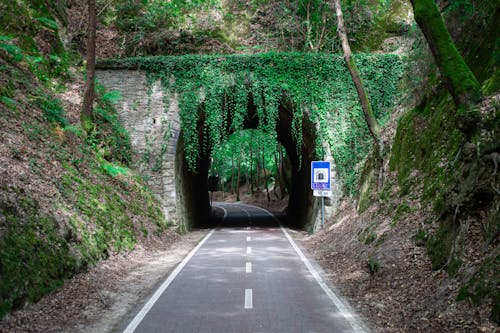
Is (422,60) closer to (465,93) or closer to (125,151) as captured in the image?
(465,93)

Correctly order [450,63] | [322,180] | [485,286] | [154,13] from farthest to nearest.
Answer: [154,13], [322,180], [450,63], [485,286]

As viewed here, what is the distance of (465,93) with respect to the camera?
753cm

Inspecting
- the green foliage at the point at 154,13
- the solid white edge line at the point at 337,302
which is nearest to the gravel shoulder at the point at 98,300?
the solid white edge line at the point at 337,302

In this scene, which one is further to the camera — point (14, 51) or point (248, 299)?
point (14, 51)

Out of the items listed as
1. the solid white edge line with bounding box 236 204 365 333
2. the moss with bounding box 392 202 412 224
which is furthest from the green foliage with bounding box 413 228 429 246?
the solid white edge line with bounding box 236 204 365 333

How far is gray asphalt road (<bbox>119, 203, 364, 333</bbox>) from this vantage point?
6.20 m

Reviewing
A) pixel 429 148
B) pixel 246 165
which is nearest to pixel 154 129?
pixel 429 148

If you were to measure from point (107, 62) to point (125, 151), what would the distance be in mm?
4406

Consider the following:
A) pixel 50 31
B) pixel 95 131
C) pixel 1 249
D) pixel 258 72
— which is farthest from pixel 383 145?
pixel 50 31

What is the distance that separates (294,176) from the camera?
30.8 meters

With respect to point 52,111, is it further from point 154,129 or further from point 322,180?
point 322,180

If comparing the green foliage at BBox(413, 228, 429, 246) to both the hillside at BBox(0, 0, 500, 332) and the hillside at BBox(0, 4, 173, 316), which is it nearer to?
the hillside at BBox(0, 0, 500, 332)

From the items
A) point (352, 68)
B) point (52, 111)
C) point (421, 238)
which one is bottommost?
point (421, 238)

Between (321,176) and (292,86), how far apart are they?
4.46 m
